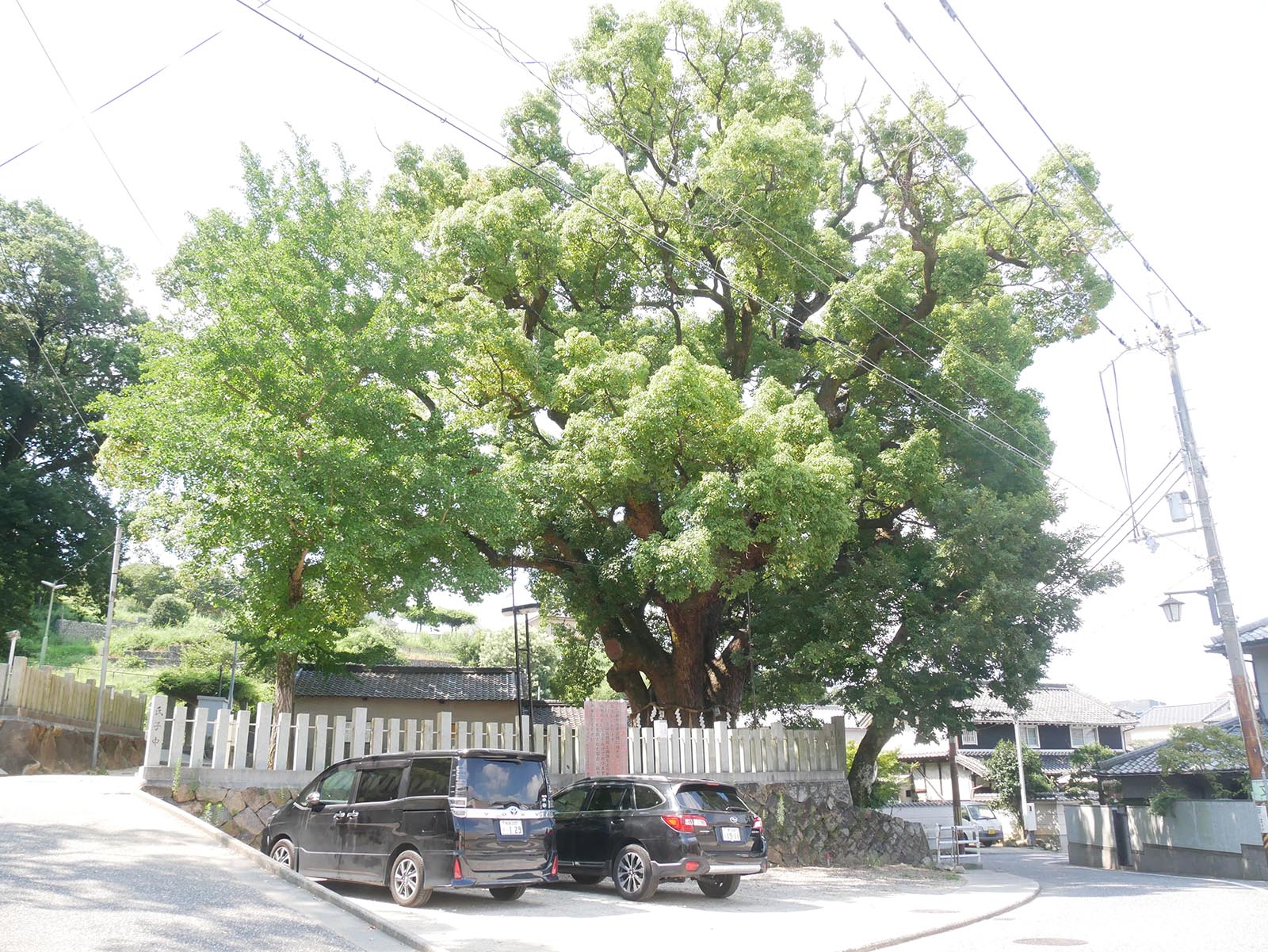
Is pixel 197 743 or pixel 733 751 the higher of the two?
pixel 197 743

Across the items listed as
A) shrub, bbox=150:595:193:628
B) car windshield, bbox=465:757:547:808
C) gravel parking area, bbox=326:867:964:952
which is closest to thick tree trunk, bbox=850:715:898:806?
gravel parking area, bbox=326:867:964:952

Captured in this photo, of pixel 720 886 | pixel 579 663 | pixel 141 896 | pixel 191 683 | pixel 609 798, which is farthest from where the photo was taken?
pixel 191 683

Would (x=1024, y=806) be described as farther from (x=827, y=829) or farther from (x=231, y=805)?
(x=231, y=805)

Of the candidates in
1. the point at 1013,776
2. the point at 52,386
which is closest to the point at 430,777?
the point at 52,386

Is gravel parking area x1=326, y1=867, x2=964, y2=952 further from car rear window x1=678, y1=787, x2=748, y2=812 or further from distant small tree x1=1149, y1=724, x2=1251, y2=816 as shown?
distant small tree x1=1149, y1=724, x2=1251, y2=816

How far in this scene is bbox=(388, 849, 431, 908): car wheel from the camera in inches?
357

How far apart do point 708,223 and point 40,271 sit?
2551 centimetres

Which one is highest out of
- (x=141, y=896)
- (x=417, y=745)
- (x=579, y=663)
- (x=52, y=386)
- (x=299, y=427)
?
(x=52, y=386)

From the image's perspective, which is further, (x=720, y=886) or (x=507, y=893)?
(x=720, y=886)

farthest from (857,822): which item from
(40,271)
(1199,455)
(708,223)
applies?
(40,271)

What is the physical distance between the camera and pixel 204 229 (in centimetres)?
1334

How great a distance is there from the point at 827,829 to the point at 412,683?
588 inches

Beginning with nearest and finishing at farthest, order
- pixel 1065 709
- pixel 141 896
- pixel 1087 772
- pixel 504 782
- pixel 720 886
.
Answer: pixel 141 896
pixel 504 782
pixel 720 886
pixel 1087 772
pixel 1065 709

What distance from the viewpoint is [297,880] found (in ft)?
28.5
